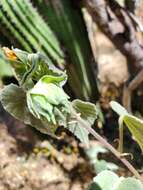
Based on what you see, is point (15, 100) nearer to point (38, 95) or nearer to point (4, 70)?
point (38, 95)

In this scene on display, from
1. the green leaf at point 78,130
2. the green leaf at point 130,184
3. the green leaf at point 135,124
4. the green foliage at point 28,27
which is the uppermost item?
the green foliage at point 28,27

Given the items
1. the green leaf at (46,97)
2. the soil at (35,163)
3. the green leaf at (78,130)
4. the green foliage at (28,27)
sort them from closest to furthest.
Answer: the green leaf at (46,97)
the green leaf at (78,130)
the green foliage at (28,27)
the soil at (35,163)

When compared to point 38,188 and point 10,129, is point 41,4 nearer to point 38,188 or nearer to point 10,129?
point 10,129

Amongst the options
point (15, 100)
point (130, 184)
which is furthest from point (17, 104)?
point (130, 184)

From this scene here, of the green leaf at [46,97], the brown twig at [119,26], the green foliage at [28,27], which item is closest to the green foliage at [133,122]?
the green leaf at [46,97]

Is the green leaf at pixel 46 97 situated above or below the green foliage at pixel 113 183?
above

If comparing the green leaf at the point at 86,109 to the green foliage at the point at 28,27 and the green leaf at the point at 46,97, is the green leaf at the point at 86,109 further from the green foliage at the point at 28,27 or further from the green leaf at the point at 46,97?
the green foliage at the point at 28,27
